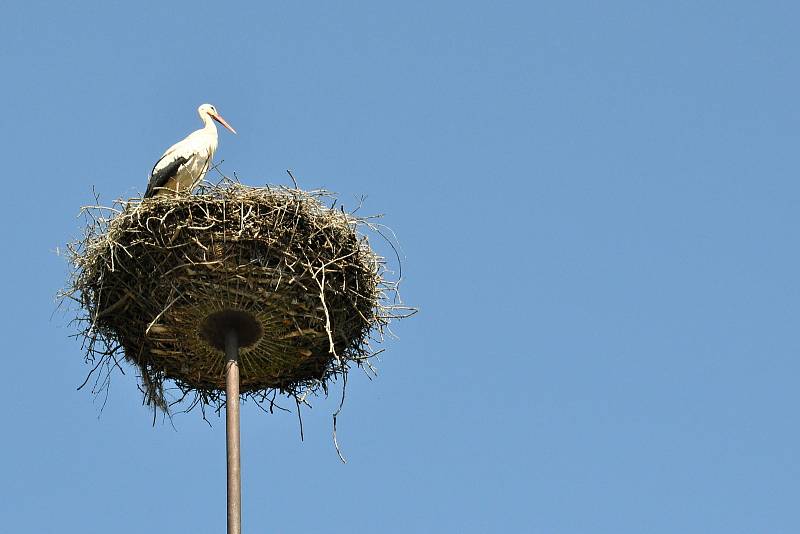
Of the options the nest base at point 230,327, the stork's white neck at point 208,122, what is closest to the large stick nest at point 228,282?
the nest base at point 230,327

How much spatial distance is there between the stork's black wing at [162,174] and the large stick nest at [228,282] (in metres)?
1.61

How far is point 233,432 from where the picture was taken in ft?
37.8

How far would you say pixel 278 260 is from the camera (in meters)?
12.6

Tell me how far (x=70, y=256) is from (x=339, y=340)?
2231mm

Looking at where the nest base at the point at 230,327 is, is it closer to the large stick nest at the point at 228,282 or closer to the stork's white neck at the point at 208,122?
the large stick nest at the point at 228,282

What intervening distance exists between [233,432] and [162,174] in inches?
160

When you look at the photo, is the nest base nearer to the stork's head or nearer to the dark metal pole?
the dark metal pole

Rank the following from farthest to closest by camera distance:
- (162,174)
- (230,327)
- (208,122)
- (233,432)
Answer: (208,122) → (162,174) → (230,327) → (233,432)

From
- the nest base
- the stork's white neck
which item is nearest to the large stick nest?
the nest base

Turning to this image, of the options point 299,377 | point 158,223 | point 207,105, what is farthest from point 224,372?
point 207,105

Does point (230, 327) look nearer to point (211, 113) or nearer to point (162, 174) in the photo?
point (162, 174)

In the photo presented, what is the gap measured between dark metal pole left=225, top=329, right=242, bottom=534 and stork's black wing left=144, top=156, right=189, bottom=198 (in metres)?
2.50

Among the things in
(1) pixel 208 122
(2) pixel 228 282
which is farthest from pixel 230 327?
(1) pixel 208 122

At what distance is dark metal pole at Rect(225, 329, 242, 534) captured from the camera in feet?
36.0
